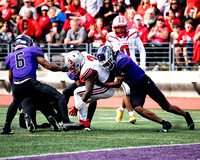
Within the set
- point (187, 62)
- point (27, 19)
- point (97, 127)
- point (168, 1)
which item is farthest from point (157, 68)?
point (97, 127)

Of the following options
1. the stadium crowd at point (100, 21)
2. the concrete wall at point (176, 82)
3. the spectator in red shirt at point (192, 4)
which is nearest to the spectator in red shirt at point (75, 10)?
the stadium crowd at point (100, 21)

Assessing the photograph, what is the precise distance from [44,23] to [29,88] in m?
10.9

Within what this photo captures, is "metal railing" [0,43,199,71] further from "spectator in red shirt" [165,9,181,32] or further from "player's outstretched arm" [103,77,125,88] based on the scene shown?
"player's outstretched arm" [103,77,125,88]

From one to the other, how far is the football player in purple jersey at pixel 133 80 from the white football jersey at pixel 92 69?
9 cm

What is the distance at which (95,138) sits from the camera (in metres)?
7.83

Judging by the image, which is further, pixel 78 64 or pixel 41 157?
pixel 78 64

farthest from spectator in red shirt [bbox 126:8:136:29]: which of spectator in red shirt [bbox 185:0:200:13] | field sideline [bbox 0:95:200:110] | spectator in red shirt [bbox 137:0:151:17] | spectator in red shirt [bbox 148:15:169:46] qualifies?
field sideline [bbox 0:95:200:110]

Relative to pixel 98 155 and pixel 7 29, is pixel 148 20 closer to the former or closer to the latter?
pixel 7 29

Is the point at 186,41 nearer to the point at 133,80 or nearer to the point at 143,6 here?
the point at 143,6

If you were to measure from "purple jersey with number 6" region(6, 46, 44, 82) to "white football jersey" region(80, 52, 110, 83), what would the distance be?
818 mm

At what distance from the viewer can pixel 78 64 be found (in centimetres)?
888

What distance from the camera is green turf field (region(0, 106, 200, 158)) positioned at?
6.72 metres

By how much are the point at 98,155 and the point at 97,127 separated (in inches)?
145

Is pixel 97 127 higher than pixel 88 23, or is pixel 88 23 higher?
pixel 88 23
